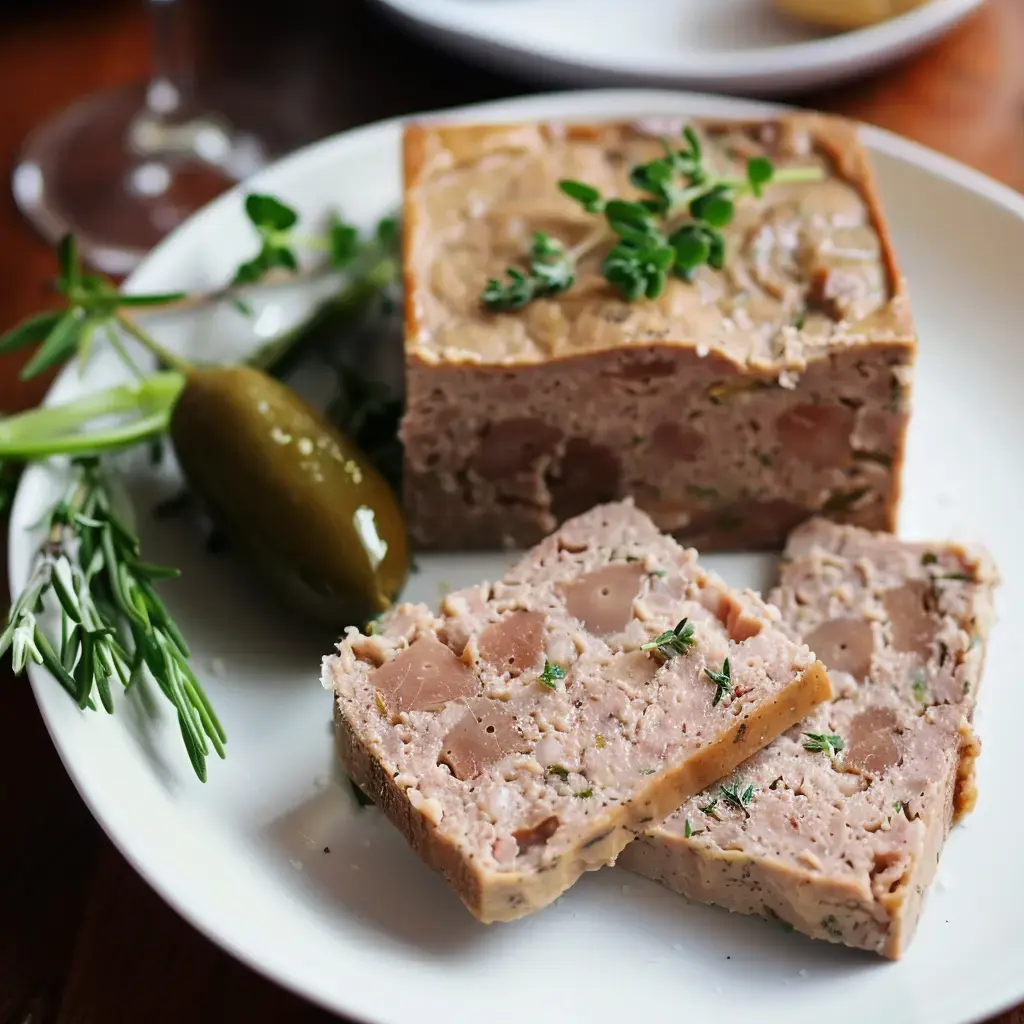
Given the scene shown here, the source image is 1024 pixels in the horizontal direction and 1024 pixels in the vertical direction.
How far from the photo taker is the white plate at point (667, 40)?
5023 millimetres

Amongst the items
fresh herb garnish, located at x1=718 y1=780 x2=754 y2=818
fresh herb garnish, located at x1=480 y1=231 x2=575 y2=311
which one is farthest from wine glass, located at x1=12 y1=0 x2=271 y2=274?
fresh herb garnish, located at x1=718 y1=780 x2=754 y2=818

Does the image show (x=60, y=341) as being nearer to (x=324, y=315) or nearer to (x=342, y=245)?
(x=324, y=315)

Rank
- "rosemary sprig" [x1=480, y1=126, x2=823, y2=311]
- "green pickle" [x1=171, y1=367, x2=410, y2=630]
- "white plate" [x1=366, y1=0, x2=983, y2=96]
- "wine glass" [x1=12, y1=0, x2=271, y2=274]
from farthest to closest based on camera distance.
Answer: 1. "wine glass" [x1=12, y1=0, x2=271, y2=274]
2. "white plate" [x1=366, y1=0, x2=983, y2=96]
3. "rosemary sprig" [x1=480, y1=126, x2=823, y2=311]
4. "green pickle" [x1=171, y1=367, x2=410, y2=630]

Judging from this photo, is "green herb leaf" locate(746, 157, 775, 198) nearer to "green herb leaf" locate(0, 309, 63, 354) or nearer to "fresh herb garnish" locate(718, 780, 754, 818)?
"fresh herb garnish" locate(718, 780, 754, 818)

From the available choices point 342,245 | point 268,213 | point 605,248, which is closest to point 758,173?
point 605,248

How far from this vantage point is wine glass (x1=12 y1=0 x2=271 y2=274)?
5.16m

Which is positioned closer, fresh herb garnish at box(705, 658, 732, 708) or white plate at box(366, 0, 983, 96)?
fresh herb garnish at box(705, 658, 732, 708)

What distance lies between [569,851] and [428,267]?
1741 millimetres

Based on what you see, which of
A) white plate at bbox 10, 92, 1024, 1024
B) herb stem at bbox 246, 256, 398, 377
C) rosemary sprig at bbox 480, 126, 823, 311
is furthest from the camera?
herb stem at bbox 246, 256, 398, 377

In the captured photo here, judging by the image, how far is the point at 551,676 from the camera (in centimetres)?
337

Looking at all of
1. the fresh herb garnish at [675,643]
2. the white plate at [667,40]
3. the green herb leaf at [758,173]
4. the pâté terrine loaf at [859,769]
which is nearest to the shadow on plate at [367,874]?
the pâté terrine loaf at [859,769]

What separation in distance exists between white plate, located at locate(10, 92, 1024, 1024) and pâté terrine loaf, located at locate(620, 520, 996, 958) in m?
0.10

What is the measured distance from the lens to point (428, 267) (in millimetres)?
4012

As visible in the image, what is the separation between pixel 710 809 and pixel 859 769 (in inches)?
15.3
